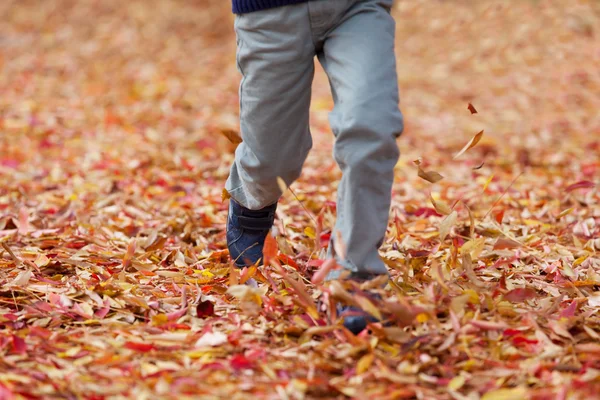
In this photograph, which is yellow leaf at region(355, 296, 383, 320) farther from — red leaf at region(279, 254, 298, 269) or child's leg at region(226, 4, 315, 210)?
red leaf at region(279, 254, 298, 269)

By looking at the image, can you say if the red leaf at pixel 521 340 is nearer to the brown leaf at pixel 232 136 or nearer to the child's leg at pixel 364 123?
the child's leg at pixel 364 123

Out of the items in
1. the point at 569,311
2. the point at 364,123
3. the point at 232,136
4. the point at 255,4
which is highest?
the point at 255,4

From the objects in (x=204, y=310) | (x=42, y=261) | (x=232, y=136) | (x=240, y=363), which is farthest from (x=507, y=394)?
(x=42, y=261)

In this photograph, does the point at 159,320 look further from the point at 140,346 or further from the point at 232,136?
the point at 232,136

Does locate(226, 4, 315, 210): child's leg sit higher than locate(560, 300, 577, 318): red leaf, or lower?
higher

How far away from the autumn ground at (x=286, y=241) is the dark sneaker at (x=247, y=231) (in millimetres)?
101

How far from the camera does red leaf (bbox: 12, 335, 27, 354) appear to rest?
1.95 metres

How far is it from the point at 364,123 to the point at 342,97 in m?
0.12

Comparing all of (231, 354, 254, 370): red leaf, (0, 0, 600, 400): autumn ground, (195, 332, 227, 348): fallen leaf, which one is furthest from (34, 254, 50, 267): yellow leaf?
(231, 354, 254, 370): red leaf

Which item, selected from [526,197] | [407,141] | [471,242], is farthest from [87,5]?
[471,242]

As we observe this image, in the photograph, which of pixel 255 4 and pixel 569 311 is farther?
pixel 569 311

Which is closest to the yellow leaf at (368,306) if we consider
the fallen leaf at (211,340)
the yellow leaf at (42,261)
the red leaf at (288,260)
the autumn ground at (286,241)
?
the autumn ground at (286,241)

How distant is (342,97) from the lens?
199 centimetres

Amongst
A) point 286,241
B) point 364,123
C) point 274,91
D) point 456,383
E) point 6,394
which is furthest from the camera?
point 286,241
